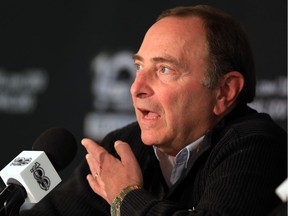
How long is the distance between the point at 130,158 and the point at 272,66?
3.91 feet

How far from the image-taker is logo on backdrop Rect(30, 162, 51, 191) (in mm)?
1248

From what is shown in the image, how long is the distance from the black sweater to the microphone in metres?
0.19

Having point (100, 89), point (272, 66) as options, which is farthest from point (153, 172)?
point (100, 89)

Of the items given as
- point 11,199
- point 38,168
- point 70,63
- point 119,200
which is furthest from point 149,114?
point 70,63

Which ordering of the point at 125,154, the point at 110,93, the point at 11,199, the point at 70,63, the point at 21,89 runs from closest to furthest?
the point at 11,199, the point at 125,154, the point at 110,93, the point at 70,63, the point at 21,89

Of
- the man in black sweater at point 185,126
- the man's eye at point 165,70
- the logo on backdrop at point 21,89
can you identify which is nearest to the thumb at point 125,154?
the man in black sweater at point 185,126

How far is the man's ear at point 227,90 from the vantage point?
5.38 ft

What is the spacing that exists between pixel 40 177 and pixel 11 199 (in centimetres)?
14

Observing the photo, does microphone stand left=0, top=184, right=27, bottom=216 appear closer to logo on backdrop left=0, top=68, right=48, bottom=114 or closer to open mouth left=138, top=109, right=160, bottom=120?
open mouth left=138, top=109, right=160, bottom=120

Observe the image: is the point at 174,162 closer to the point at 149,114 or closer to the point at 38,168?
the point at 149,114

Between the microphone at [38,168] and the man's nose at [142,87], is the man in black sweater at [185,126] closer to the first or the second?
the man's nose at [142,87]

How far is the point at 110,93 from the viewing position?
3006mm

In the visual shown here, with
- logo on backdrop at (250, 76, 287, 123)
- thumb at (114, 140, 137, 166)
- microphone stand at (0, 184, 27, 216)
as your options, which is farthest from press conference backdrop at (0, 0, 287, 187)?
microphone stand at (0, 184, 27, 216)

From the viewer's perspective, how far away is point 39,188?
124cm
